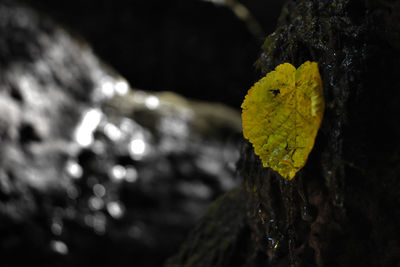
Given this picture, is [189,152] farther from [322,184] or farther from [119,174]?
[322,184]

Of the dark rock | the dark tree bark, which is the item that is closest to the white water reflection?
the dark rock

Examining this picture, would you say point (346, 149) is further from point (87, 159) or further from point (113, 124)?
point (113, 124)

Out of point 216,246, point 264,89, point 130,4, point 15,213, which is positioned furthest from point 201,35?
point 264,89

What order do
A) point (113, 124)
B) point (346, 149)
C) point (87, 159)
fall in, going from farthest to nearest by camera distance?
point (113, 124) → point (87, 159) → point (346, 149)

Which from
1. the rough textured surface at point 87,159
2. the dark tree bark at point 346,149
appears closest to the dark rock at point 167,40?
the rough textured surface at point 87,159

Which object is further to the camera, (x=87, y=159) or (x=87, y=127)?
(x=87, y=127)

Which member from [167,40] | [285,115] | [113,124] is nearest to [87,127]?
[113,124]

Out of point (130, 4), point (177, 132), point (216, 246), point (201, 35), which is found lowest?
point (216, 246)
